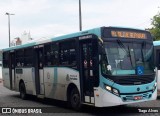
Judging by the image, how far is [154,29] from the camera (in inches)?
1623

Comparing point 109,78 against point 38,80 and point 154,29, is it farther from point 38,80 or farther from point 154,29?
point 154,29

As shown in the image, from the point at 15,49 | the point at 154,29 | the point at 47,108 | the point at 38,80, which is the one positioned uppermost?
the point at 154,29

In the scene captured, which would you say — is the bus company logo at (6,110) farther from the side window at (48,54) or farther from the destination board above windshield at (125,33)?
the destination board above windshield at (125,33)

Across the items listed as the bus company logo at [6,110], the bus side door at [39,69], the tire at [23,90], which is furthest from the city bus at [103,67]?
the tire at [23,90]

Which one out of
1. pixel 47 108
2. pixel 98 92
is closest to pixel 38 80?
pixel 47 108

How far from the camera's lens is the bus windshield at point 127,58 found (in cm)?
1146

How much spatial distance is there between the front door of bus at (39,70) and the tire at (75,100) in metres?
2.94

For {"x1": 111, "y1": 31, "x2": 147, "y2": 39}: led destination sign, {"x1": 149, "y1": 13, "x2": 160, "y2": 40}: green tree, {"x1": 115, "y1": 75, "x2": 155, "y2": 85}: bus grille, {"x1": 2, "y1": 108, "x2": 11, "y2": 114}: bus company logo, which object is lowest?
{"x1": 2, "y1": 108, "x2": 11, "y2": 114}: bus company logo

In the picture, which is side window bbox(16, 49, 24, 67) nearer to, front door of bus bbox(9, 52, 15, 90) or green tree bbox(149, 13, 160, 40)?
front door of bus bbox(9, 52, 15, 90)

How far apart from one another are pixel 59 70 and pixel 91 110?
2.10m

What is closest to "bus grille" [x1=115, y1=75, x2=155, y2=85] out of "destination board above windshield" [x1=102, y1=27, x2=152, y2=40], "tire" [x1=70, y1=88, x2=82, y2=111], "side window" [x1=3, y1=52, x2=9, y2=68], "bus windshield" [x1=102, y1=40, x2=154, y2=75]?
"bus windshield" [x1=102, y1=40, x2=154, y2=75]

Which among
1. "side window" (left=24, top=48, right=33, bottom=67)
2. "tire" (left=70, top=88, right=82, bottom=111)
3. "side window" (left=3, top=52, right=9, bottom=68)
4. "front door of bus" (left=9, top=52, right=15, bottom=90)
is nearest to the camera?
"tire" (left=70, top=88, right=82, bottom=111)

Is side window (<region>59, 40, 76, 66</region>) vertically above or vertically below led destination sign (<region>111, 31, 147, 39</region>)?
below

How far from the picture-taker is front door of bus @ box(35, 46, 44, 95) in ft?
52.9
